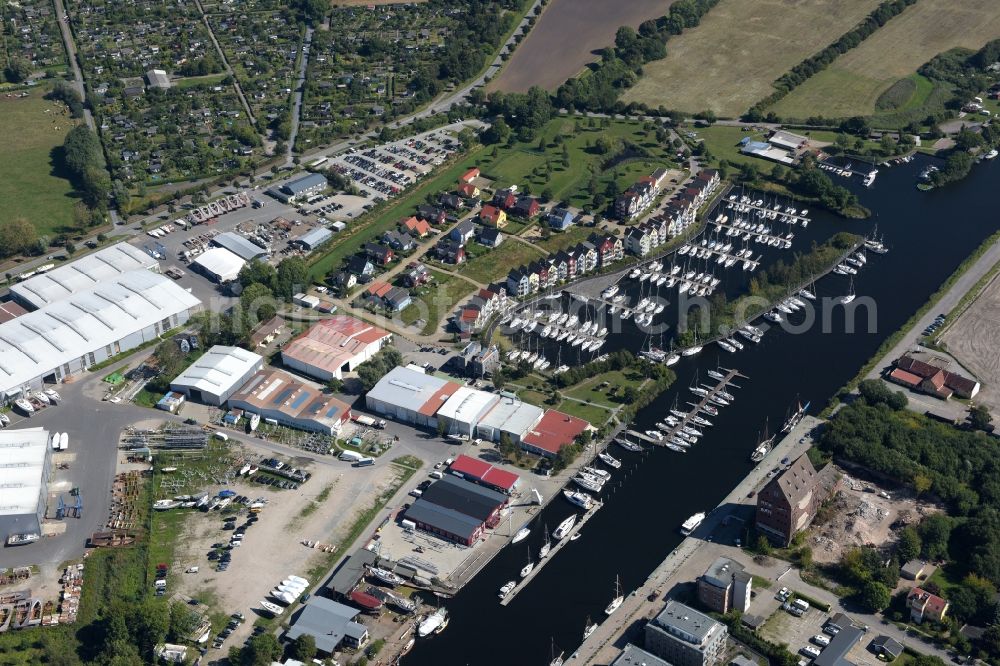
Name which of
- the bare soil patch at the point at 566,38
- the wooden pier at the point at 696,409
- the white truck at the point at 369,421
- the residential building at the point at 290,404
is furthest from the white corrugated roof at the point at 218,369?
the bare soil patch at the point at 566,38

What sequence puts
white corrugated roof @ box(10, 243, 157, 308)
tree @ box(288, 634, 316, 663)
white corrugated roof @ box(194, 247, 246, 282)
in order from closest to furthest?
tree @ box(288, 634, 316, 663), white corrugated roof @ box(10, 243, 157, 308), white corrugated roof @ box(194, 247, 246, 282)

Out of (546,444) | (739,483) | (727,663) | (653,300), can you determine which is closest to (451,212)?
Answer: (653,300)

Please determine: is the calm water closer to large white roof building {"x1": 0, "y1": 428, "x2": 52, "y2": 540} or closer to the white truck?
the white truck

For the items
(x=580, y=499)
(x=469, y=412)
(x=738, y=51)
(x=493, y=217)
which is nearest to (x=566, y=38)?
(x=738, y=51)

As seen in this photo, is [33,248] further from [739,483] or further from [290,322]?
[739,483]

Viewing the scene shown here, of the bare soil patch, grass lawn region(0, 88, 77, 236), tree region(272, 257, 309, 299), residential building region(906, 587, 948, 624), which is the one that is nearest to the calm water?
residential building region(906, 587, 948, 624)

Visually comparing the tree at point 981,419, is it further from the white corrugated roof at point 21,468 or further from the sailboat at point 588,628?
the white corrugated roof at point 21,468

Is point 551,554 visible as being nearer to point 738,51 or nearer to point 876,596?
point 876,596
